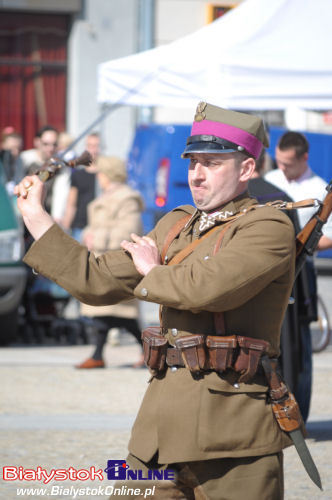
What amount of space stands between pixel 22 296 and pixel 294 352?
4692 mm

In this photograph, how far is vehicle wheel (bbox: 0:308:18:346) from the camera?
10.1 meters

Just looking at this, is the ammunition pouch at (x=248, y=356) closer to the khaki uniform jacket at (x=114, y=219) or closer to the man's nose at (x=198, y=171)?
the man's nose at (x=198, y=171)

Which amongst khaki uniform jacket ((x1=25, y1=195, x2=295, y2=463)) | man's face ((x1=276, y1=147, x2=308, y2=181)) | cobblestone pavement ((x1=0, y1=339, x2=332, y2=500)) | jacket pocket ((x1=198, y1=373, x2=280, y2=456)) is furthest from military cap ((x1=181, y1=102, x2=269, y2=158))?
man's face ((x1=276, y1=147, x2=308, y2=181))

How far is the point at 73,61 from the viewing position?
20125 mm

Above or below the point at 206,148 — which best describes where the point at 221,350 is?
below

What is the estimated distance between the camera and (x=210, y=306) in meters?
3.20

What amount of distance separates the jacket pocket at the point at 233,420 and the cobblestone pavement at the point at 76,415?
1.95 metres

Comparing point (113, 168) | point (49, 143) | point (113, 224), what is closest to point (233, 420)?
point (113, 224)

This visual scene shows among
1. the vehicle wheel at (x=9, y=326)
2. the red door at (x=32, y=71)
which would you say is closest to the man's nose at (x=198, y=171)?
the vehicle wheel at (x=9, y=326)

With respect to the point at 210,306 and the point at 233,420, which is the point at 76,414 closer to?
the point at 233,420

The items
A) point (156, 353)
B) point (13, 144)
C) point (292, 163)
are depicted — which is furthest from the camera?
point (13, 144)

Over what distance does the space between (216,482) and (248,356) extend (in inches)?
15.5

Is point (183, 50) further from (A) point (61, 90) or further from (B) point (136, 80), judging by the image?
(A) point (61, 90)

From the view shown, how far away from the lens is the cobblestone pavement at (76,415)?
219 inches
